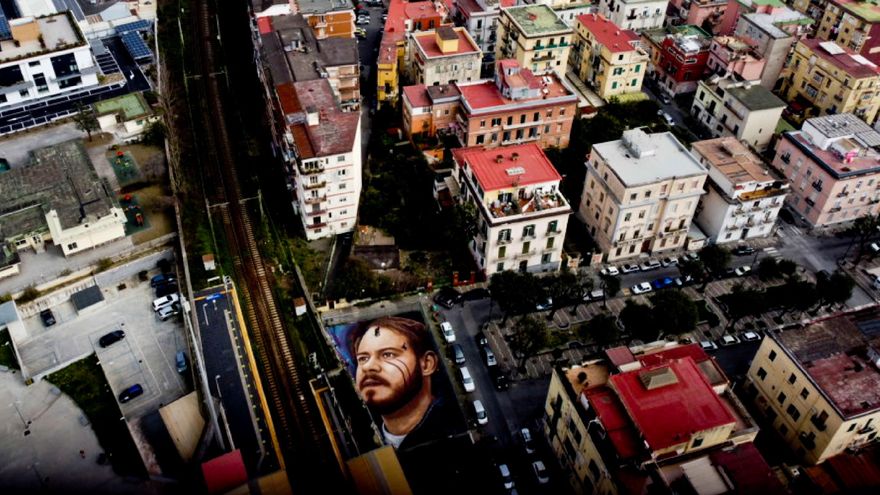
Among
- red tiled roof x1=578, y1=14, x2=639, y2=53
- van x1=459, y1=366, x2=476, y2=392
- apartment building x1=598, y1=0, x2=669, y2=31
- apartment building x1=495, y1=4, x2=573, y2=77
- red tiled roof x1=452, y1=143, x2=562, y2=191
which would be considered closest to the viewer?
van x1=459, y1=366, x2=476, y2=392

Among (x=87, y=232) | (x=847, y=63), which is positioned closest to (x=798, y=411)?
(x=847, y=63)

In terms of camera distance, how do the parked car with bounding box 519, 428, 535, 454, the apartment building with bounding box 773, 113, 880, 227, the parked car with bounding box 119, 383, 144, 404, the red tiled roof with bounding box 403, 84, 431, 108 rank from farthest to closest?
the red tiled roof with bounding box 403, 84, 431, 108 → the apartment building with bounding box 773, 113, 880, 227 → the parked car with bounding box 119, 383, 144, 404 → the parked car with bounding box 519, 428, 535, 454

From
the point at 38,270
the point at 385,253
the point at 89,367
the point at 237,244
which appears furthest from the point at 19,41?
the point at 385,253

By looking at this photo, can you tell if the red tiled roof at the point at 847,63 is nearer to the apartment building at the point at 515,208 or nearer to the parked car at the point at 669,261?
the parked car at the point at 669,261

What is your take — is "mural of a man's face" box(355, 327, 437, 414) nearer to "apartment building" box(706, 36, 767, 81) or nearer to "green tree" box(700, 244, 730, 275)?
"green tree" box(700, 244, 730, 275)

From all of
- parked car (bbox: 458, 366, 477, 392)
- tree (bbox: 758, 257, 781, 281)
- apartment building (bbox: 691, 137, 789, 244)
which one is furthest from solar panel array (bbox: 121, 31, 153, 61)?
tree (bbox: 758, 257, 781, 281)

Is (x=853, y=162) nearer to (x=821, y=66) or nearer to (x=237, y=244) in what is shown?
(x=821, y=66)
